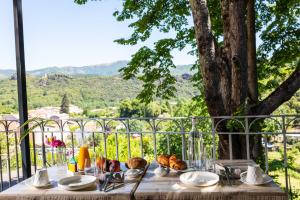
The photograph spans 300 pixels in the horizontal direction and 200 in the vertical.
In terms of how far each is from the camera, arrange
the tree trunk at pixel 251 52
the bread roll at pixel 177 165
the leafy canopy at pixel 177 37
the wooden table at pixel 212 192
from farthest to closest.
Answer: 1. the leafy canopy at pixel 177 37
2. the tree trunk at pixel 251 52
3. the bread roll at pixel 177 165
4. the wooden table at pixel 212 192

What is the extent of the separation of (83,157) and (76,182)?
0.26 m

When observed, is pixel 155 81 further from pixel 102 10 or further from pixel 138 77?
pixel 102 10

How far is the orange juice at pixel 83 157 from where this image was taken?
2.04 metres

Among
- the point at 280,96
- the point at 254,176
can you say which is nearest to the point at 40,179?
the point at 254,176

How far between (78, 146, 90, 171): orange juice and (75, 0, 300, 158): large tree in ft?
7.46

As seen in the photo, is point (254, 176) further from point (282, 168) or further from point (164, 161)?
point (282, 168)

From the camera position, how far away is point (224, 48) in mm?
4055

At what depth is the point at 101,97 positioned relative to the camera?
10578 mm

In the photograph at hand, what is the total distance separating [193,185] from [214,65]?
2486mm

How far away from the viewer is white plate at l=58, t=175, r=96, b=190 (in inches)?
66.9

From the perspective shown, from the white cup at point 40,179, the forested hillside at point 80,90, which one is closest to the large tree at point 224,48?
the white cup at point 40,179

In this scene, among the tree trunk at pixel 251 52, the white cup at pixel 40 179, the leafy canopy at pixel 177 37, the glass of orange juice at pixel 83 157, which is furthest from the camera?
the leafy canopy at pixel 177 37

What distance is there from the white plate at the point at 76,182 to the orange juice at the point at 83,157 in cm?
20

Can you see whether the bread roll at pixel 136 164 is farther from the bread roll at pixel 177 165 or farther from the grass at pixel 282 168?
the grass at pixel 282 168
